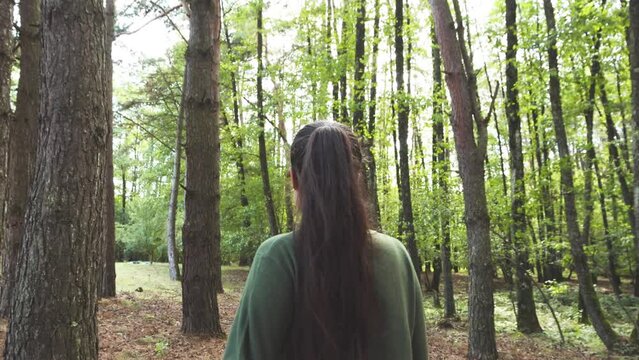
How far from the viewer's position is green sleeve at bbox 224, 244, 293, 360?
1441 millimetres

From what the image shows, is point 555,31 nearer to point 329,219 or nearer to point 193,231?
point 193,231

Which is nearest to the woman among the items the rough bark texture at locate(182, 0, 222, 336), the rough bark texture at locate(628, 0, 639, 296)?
the rough bark texture at locate(182, 0, 222, 336)

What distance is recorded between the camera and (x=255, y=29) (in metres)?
19.6

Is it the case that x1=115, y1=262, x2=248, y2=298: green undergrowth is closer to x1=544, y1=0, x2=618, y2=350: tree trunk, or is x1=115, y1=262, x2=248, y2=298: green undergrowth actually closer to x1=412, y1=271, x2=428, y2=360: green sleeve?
x1=544, y1=0, x2=618, y2=350: tree trunk

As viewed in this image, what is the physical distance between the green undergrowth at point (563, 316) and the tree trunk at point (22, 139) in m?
9.53

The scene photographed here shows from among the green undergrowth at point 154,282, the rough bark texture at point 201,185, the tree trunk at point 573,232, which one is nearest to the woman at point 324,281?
the rough bark texture at point 201,185

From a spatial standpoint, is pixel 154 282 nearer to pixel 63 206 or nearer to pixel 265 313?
pixel 63 206

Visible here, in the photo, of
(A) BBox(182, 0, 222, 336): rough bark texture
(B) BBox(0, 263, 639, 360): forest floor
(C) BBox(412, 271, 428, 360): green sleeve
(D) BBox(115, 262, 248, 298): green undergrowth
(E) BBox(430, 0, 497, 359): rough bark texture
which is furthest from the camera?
(D) BBox(115, 262, 248, 298): green undergrowth

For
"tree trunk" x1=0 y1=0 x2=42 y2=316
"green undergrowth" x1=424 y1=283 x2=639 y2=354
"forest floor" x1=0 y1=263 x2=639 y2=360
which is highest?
"tree trunk" x1=0 y1=0 x2=42 y2=316

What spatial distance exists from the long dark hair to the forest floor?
5.60 metres

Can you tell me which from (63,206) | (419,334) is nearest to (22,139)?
(63,206)

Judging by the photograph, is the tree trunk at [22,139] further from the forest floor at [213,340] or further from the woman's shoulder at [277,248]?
the woman's shoulder at [277,248]

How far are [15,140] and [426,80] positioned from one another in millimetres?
22197

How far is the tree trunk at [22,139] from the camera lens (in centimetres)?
746
